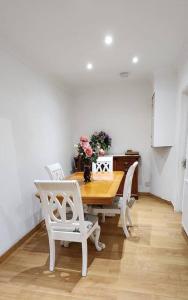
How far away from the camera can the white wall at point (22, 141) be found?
7.50 feet

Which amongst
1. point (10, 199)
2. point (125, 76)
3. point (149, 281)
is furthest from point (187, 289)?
point (125, 76)

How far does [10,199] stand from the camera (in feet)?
7.77

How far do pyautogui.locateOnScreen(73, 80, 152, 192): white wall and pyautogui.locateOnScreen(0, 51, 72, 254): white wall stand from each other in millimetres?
1086

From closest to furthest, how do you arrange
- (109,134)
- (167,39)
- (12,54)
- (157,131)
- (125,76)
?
(167,39) → (12,54) → (157,131) → (125,76) → (109,134)

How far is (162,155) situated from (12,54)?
120 inches

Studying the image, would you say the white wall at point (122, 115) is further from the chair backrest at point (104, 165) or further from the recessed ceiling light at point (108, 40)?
the recessed ceiling light at point (108, 40)

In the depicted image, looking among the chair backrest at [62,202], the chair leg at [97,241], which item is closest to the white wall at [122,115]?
the chair leg at [97,241]

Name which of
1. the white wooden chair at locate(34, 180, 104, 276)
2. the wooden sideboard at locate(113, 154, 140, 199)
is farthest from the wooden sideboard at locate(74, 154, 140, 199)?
the white wooden chair at locate(34, 180, 104, 276)

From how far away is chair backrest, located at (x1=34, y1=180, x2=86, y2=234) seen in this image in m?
1.75

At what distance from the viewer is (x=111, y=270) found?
1.96m

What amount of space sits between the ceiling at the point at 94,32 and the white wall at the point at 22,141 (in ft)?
1.13

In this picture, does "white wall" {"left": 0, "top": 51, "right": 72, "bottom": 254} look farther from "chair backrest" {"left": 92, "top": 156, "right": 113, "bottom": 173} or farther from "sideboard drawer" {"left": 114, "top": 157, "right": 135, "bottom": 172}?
"sideboard drawer" {"left": 114, "top": 157, "right": 135, "bottom": 172}

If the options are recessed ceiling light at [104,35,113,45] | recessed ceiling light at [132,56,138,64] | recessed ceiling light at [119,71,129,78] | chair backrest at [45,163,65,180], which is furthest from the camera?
recessed ceiling light at [119,71,129,78]

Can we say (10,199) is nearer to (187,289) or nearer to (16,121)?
(16,121)
